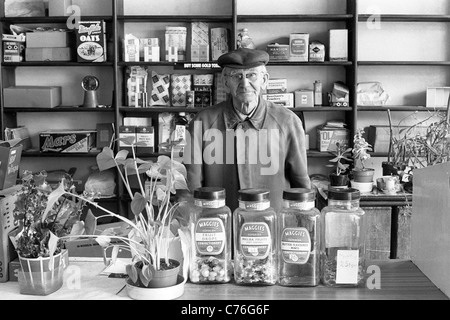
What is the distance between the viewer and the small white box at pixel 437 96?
5.17 metres

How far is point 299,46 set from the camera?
16.7 ft

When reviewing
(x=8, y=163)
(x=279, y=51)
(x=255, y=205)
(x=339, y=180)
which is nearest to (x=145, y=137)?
(x=279, y=51)

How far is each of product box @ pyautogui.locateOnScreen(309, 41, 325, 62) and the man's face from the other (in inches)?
93.2

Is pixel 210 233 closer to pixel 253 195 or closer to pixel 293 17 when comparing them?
pixel 253 195

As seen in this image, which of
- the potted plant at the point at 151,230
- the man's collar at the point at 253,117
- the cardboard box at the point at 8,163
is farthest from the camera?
the man's collar at the point at 253,117

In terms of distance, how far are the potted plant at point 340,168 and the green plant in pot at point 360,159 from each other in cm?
6

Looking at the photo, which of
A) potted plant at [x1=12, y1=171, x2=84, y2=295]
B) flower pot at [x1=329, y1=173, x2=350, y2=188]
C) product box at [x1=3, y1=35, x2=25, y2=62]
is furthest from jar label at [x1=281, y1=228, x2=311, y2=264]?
product box at [x1=3, y1=35, x2=25, y2=62]

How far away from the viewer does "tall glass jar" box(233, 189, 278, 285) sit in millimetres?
1670

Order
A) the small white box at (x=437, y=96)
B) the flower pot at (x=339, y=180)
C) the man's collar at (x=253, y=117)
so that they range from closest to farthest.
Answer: the man's collar at (x=253, y=117) < the flower pot at (x=339, y=180) < the small white box at (x=437, y=96)

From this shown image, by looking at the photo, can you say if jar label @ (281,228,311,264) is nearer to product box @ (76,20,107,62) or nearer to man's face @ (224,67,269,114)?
man's face @ (224,67,269,114)

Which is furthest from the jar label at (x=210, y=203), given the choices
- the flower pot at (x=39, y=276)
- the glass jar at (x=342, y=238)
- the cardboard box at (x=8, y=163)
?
the cardboard box at (x=8, y=163)

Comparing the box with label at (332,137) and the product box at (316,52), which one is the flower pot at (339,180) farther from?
the product box at (316,52)

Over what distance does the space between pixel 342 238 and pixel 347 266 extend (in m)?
0.08
